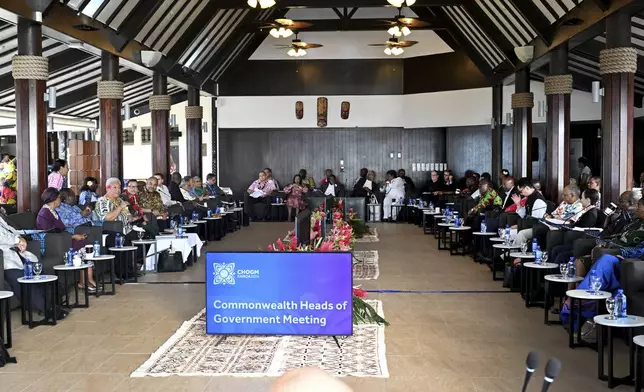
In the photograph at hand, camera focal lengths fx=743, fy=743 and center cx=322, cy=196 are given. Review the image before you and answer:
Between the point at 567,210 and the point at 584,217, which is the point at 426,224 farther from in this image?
the point at 584,217

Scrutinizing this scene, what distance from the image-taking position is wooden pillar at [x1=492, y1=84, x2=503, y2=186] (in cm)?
1886

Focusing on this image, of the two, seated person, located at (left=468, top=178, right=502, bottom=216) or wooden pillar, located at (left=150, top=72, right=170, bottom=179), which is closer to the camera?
seated person, located at (left=468, top=178, right=502, bottom=216)

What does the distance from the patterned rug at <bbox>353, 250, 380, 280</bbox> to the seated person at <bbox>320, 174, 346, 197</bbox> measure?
25.6 ft

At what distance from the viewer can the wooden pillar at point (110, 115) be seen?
12.8 m

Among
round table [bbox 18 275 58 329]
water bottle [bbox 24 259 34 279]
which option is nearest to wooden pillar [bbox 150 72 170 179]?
round table [bbox 18 275 58 329]

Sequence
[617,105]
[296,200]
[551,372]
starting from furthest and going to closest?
1. [296,200]
2. [617,105]
3. [551,372]

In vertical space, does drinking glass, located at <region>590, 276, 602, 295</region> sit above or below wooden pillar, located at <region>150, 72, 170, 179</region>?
below

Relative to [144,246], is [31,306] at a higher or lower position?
lower

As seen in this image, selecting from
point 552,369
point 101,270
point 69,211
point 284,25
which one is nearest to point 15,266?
point 69,211

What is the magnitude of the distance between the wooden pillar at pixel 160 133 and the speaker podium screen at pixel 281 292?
1026 centimetres

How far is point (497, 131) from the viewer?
1912 cm

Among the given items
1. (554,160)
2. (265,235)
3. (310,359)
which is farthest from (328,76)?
(310,359)

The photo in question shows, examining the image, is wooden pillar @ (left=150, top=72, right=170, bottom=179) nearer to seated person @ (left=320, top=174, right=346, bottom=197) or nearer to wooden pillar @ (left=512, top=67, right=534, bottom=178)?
seated person @ (left=320, top=174, right=346, bottom=197)

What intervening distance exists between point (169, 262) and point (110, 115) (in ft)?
11.1
